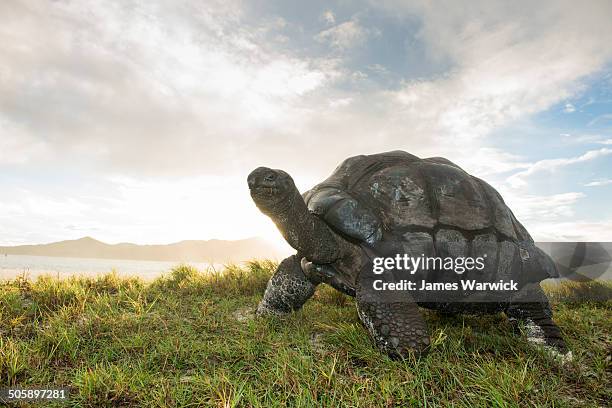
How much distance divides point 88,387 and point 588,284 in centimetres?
889

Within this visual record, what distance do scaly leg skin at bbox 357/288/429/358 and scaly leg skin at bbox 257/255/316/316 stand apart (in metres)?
1.18

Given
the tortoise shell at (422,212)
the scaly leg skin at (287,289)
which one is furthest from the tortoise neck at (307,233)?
the scaly leg skin at (287,289)

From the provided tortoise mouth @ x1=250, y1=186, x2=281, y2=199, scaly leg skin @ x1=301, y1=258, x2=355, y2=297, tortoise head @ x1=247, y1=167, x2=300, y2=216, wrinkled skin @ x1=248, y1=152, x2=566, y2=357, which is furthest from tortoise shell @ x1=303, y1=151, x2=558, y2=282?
tortoise mouth @ x1=250, y1=186, x2=281, y2=199

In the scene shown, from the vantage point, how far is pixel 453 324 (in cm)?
496

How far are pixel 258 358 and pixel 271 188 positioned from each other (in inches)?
63.6

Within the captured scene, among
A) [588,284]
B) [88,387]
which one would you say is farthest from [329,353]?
[588,284]

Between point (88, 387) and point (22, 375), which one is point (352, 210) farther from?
point (22, 375)

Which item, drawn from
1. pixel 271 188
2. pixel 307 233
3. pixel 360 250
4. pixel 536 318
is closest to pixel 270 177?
pixel 271 188

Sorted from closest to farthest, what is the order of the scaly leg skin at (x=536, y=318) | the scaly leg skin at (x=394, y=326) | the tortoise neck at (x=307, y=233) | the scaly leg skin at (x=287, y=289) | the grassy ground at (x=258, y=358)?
the grassy ground at (x=258, y=358)
the scaly leg skin at (x=394, y=326)
the tortoise neck at (x=307, y=233)
the scaly leg skin at (x=536, y=318)
the scaly leg skin at (x=287, y=289)

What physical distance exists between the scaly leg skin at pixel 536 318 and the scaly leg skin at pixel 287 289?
2.47 m

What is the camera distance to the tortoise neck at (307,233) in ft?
12.2

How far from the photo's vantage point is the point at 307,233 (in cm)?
383

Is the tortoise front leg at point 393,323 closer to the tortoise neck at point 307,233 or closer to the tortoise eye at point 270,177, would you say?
the tortoise neck at point 307,233

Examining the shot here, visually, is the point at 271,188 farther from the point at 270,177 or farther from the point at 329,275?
the point at 329,275
